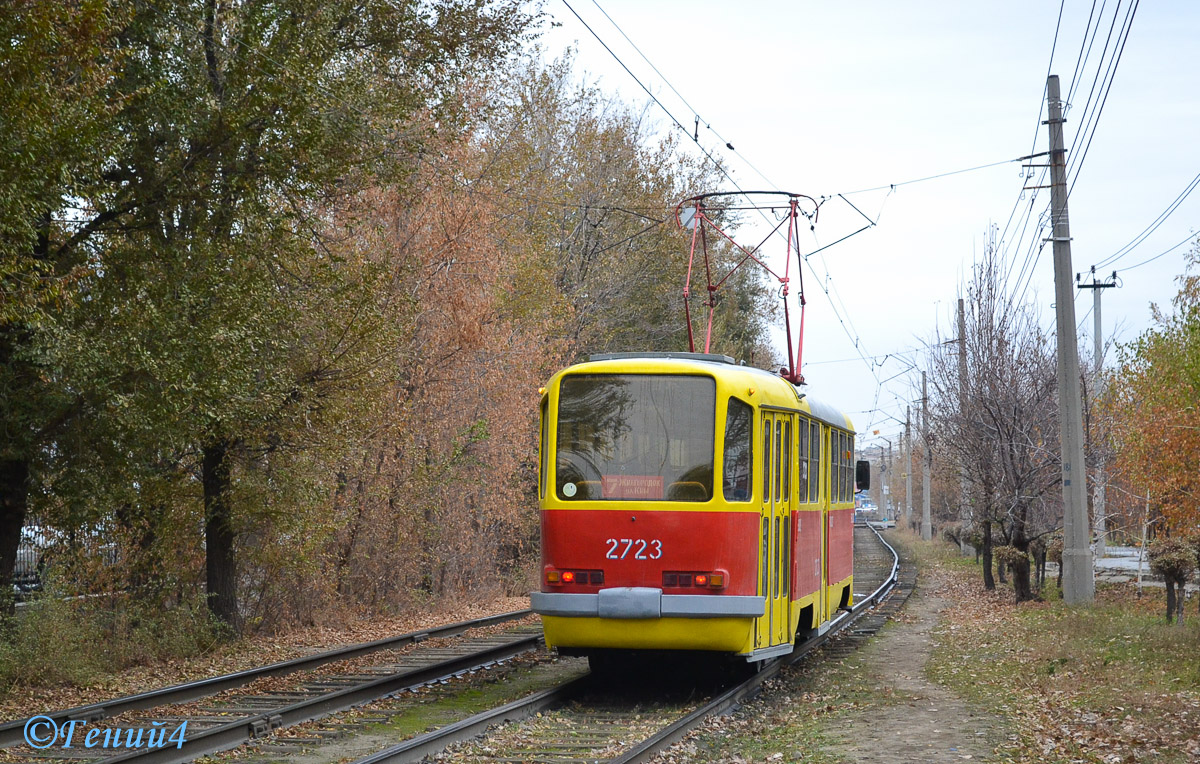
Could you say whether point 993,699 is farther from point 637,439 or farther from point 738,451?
point 637,439

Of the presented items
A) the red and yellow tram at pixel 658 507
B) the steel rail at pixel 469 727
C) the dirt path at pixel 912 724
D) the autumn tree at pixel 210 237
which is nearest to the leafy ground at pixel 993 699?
the dirt path at pixel 912 724

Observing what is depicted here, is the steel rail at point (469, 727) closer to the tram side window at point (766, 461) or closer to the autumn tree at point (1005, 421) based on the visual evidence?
the tram side window at point (766, 461)

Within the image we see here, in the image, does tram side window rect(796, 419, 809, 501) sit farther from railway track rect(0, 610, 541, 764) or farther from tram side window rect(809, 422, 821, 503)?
railway track rect(0, 610, 541, 764)

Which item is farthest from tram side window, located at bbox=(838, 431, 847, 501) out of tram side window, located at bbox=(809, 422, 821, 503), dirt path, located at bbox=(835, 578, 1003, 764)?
dirt path, located at bbox=(835, 578, 1003, 764)

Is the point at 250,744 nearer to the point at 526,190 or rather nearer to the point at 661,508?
the point at 661,508

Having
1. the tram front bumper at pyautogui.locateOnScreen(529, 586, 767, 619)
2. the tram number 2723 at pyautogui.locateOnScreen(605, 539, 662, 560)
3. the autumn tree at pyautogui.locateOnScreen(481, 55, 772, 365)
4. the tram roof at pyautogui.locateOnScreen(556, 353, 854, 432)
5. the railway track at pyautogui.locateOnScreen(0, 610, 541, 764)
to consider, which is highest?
the autumn tree at pyautogui.locateOnScreen(481, 55, 772, 365)

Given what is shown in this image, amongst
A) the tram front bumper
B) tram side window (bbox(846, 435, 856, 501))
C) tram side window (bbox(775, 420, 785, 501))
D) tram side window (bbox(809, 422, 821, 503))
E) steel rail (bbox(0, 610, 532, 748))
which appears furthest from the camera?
tram side window (bbox(846, 435, 856, 501))

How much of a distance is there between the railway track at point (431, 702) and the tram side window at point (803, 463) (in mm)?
2081

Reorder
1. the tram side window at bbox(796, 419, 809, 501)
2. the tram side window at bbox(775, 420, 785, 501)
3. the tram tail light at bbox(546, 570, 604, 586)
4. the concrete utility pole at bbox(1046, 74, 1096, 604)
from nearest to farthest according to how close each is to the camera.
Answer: the tram tail light at bbox(546, 570, 604, 586), the tram side window at bbox(775, 420, 785, 501), the tram side window at bbox(796, 419, 809, 501), the concrete utility pole at bbox(1046, 74, 1096, 604)

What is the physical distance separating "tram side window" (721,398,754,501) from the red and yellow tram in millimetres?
12

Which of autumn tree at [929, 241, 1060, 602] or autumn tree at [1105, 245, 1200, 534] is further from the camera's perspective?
autumn tree at [929, 241, 1060, 602]

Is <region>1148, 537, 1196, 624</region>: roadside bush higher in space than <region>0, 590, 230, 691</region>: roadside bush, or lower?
higher

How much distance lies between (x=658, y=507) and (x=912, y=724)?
9.69 ft

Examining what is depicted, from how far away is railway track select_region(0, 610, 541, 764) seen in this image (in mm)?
9391
